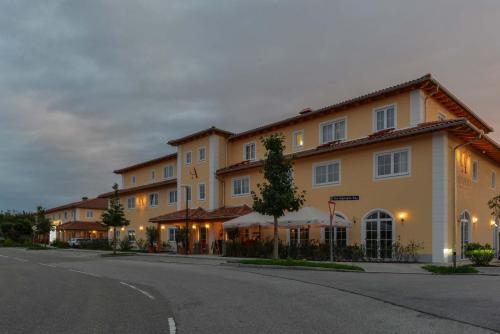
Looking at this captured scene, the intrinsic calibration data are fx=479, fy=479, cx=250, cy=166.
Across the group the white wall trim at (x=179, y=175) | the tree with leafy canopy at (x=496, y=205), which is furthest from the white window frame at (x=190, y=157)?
the tree with leafy canopy at (x=496, y=205)

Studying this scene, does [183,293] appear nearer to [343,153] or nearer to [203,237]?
[343,153]

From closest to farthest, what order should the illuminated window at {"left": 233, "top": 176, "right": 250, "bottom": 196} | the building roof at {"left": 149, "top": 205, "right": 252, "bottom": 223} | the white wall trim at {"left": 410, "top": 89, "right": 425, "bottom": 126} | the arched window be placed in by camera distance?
the white wall trim at {"left": 410, "top": 89, "right": 425, "bottom": 126} < the arched window < the building roof at {"left": 149, "top": 205, "right": 252, "bottom": 223} < the illuminated window at {"left": 233, "top": 176, "right": 250, "bottom": 196}

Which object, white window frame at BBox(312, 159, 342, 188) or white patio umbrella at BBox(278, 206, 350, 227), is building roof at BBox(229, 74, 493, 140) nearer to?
white window frame at BBox(312, 159, 342, 188)

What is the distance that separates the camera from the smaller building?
67688 mm

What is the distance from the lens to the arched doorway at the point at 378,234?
24.7m

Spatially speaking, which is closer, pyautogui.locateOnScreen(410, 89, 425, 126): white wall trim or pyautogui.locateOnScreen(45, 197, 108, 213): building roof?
pyautogui.locateOnScreen(410, 89, 425, 126): white wall trim

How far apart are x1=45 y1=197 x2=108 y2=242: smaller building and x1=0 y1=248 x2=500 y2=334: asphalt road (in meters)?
A: 54.2

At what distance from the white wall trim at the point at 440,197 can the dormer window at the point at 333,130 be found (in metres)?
6.89

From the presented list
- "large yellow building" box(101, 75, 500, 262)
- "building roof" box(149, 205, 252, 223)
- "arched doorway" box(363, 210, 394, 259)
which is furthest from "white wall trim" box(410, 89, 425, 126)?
"building roof" box(149, 205, 252, 223)

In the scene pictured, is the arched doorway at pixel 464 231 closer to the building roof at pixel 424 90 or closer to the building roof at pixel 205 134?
the building roof at pixel 424 90

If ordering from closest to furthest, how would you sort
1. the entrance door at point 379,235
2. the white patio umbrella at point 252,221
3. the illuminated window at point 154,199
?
the entrance door at point 379,235
the white patio umbrella at point 252,221
the illuminated window at point 154,199

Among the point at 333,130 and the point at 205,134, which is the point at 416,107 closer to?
the point at 333,130

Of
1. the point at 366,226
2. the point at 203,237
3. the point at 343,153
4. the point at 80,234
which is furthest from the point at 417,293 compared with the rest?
the point at 80,234

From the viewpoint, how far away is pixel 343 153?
27828mm
